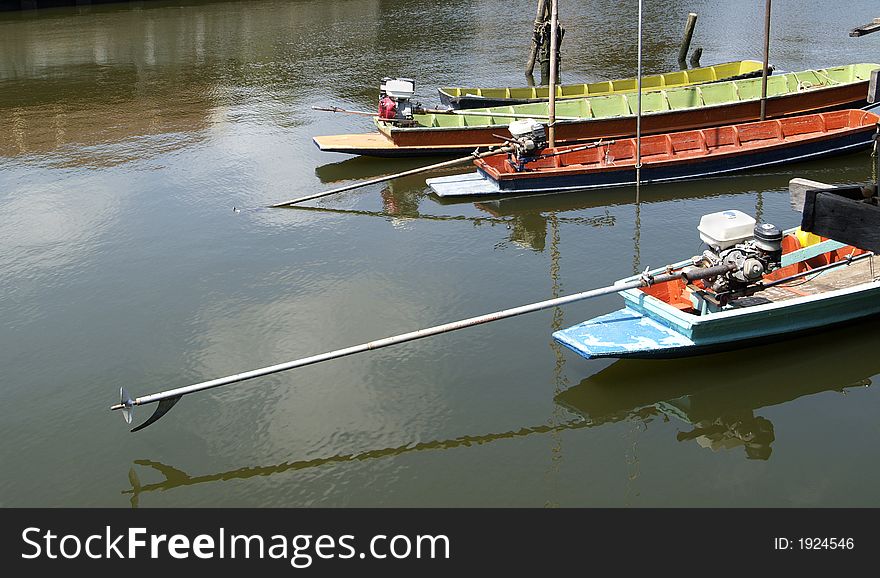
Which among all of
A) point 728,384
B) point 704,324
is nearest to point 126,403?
point 704,324

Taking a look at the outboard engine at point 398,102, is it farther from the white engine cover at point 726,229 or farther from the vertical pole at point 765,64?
the white engine cover at point 726,229

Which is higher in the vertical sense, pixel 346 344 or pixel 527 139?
pixel 527 139

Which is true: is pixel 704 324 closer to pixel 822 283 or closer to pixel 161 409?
pixel 822 283

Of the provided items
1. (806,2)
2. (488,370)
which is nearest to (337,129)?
(488,370)

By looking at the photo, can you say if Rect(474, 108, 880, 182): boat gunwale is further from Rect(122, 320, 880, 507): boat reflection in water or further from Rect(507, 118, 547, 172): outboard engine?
Rect(122, 320, 880, 507): boat reflection in water

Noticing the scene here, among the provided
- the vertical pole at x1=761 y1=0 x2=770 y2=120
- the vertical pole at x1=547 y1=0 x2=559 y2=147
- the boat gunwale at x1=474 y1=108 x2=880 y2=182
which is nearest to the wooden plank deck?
the boat gunwale at x1=474 y1=108 x2=880 y2=182

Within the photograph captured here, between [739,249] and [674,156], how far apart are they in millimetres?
8866

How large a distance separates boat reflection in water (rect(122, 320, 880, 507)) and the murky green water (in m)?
0.03

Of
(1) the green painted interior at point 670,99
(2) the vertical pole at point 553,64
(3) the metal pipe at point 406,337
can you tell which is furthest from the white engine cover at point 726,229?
(1) the green painted interior at point 670,99

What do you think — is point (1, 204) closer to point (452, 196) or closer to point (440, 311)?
point (452, 196)

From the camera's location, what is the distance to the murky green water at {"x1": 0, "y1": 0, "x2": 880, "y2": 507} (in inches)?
393

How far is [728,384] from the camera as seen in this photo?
11.5m

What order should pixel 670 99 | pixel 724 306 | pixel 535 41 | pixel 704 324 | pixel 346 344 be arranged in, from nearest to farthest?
1. pixel 704 324
2. pixel 724 306
3. pixel 346 344
4. pixel 670 99
5. pixel 535 41

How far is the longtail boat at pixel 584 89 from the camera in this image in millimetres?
23484
